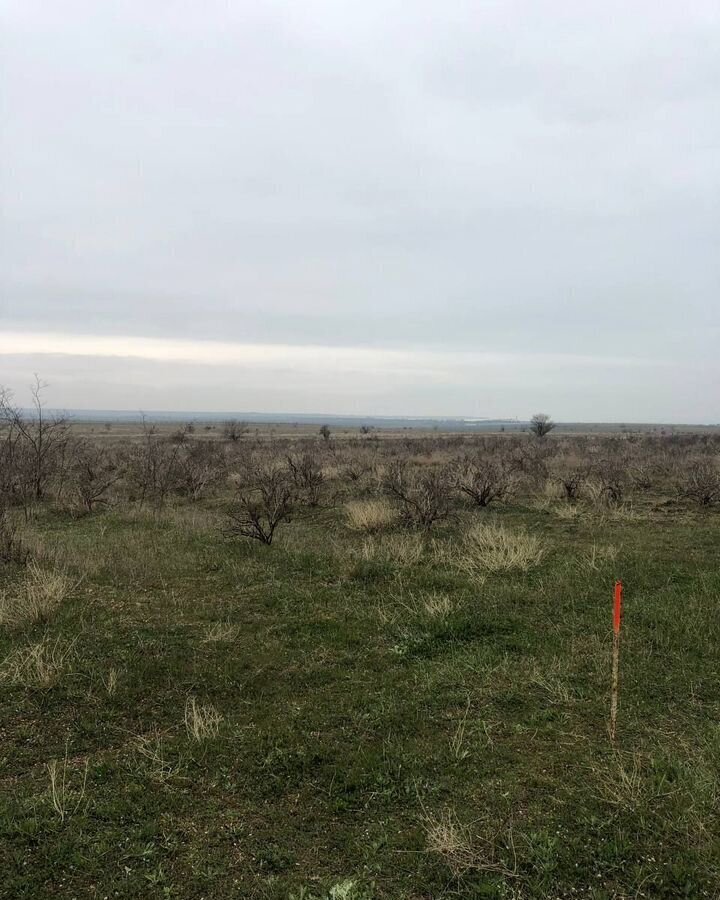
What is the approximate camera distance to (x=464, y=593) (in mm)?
7137

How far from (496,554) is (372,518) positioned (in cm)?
314

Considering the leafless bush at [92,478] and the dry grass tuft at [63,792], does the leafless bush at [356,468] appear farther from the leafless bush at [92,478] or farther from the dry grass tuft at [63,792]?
the dry grass tuft at [63,792]

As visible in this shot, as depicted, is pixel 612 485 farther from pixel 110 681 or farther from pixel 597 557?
pixel 110 681

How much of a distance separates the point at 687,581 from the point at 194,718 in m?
6.16

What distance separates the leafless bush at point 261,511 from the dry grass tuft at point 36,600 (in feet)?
10.2

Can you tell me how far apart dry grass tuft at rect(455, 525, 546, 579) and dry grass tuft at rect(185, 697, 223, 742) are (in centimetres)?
409

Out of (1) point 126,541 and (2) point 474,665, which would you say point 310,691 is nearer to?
(2) point 474,665

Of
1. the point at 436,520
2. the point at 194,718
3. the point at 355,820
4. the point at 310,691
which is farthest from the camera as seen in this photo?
the point at 436,520

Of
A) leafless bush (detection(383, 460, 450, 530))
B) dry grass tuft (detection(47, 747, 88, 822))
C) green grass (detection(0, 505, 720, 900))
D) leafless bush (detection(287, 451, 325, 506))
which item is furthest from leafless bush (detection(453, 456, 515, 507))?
dry grass tuft (detection(47, 747, 88, 822))

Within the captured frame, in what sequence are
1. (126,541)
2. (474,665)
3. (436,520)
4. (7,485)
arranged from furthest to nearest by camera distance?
(7,485) → (436,520) → (126,541) → (474,665)

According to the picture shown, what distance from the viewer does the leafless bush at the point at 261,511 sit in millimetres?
9852

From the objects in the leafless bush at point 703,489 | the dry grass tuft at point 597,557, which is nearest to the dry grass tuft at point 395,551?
the dry grass tuft at point 597,557

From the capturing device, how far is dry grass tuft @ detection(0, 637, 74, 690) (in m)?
4.83

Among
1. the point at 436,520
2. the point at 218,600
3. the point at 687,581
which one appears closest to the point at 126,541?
the point at 218,600
